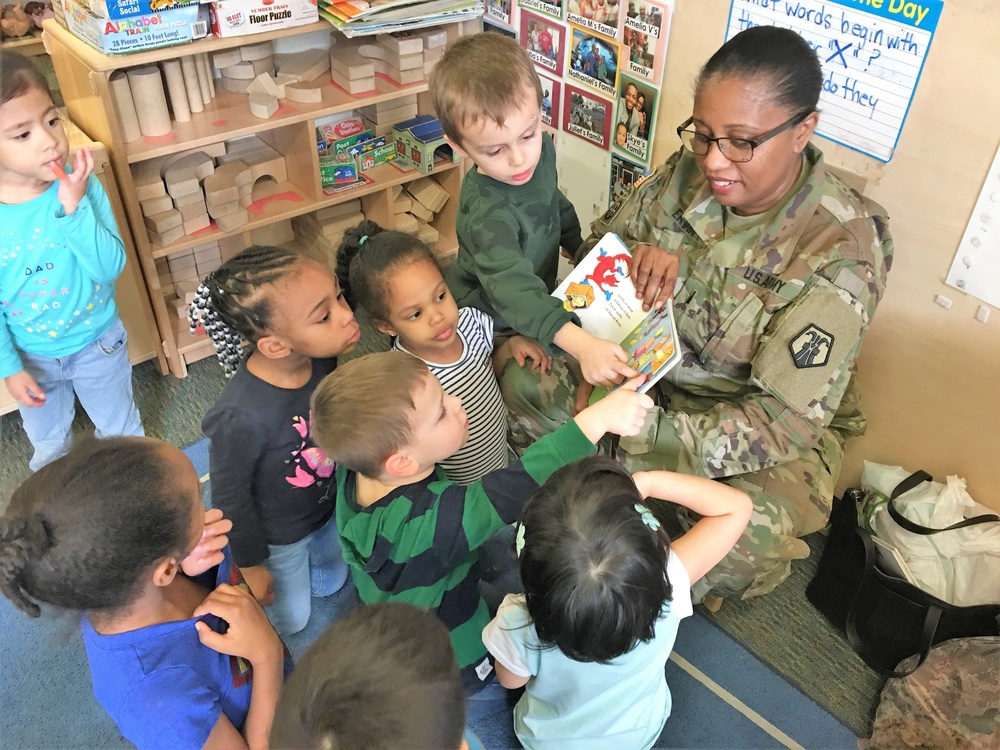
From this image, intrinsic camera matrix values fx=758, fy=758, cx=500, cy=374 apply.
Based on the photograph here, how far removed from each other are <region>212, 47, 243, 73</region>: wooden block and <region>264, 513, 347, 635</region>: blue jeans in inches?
65.0

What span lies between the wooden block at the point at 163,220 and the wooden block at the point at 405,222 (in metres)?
0.81

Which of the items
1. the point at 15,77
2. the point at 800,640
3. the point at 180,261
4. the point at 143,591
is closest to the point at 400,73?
the point at 180,261

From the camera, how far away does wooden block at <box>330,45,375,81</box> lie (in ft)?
8.48

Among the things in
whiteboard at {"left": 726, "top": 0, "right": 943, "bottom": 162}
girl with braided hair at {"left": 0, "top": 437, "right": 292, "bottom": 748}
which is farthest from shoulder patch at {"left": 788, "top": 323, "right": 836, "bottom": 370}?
girl with braided hair at {"left": 0, "top": 437, "right": 292, "bottom": 748}

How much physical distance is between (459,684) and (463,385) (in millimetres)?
989

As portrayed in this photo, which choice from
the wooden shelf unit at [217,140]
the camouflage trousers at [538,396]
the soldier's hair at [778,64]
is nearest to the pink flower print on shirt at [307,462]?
the camouflage trousers at [538,396]

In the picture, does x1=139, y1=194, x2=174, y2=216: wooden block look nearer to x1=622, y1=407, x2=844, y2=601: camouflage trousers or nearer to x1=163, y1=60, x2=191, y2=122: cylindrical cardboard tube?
x1=163, y1=60, x2=191, y2=122: cylindrical cardboard tube

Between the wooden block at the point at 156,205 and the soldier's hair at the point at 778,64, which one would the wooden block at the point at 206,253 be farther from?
the soldier's hair at the point at 778,64

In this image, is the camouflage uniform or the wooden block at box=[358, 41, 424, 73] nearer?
the camouflage uniform

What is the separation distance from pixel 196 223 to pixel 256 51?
633 millimetres

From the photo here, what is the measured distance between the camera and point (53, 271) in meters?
1.83

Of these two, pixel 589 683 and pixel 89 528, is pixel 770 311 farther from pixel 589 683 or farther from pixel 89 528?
pixel 89 528

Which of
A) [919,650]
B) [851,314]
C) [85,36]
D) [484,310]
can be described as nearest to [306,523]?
[484,310]

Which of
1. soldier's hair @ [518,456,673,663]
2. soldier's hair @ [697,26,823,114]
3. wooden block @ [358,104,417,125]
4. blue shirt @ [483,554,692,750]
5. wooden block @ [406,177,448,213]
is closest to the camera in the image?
soldier's hair @ [518,456,673,663]
